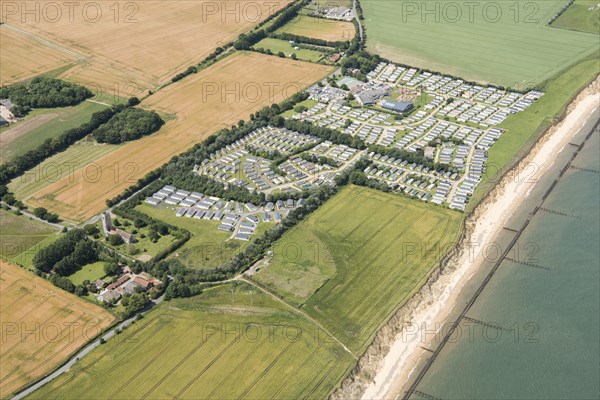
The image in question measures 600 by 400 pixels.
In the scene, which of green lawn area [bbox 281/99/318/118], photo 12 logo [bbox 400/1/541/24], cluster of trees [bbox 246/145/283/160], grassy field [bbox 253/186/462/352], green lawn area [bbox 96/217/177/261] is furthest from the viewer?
photo 12 logo [bbox 400/1/541/24]

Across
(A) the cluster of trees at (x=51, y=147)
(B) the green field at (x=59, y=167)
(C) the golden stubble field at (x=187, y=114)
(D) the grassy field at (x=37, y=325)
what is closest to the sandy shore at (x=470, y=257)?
(D) the grassy field at (x=37, y=325)

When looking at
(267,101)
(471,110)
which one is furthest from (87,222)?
(471,110)

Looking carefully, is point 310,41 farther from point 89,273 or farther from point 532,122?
point 89,273

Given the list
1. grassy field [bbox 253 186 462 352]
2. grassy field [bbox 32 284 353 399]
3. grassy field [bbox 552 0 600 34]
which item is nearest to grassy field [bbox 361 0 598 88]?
grassy field [bbox 552 0 600 34]

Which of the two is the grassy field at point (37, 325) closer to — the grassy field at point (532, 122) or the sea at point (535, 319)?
the sea at point (535, 319)

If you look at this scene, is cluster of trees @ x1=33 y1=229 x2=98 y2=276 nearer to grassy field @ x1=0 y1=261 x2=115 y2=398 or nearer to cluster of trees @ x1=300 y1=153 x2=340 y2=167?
grassy field @ x1=0 y1=261 x2=115 y2=398
